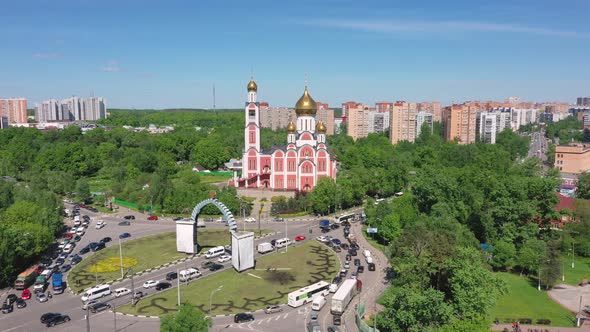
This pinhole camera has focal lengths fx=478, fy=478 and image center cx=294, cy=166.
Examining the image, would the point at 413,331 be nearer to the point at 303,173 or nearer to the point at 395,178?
the point at 303,173

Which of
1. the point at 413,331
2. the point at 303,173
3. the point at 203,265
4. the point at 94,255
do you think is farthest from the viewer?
the point at 303,173

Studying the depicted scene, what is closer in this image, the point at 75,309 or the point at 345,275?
the point at 75,309

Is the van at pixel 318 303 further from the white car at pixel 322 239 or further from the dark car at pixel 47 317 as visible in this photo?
the dark car at pixel 47 317

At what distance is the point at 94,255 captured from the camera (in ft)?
137

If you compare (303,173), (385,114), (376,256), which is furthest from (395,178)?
(385,114)

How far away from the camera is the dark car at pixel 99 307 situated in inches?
1180

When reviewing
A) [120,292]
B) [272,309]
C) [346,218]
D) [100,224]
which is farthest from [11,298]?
[346,218]

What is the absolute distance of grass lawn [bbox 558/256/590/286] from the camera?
37.3 meters

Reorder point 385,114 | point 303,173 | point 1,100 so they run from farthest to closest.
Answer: point 1,100 → point 385,114 → point 303,173

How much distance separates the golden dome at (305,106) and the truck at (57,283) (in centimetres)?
3864

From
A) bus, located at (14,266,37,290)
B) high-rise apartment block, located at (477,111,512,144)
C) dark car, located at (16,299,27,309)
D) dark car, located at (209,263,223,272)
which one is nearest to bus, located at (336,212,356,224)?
dark car, located at (209,263,223,272)

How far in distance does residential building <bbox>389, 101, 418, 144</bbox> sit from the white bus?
9843cm

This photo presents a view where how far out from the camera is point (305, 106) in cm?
6512

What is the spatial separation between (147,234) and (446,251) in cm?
3090
